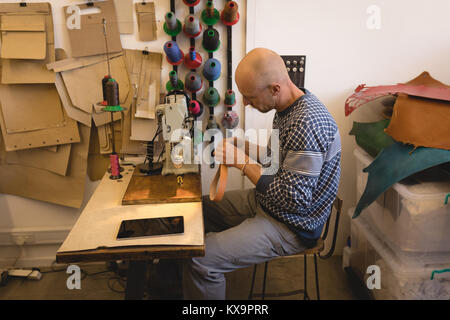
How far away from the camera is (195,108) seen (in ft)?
7.12

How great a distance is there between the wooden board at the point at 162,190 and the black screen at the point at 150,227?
19 centimetres

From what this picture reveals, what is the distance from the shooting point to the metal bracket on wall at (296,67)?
2.23m

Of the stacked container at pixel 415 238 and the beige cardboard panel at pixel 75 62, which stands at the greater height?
the beige cardboard panel at pixel 75 62

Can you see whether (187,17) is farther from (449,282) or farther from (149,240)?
(449,282)

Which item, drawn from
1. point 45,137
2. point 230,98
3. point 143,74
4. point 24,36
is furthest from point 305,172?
point 24,36

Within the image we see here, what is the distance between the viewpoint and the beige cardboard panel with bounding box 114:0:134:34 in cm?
209

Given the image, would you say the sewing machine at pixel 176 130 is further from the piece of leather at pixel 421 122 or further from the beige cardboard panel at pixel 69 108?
the piece of leather at pixel 421 122

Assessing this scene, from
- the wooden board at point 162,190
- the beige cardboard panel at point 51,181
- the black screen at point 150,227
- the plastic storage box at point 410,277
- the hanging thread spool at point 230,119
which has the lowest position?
the plastic storage box at point 410,277

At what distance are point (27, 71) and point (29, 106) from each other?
0.22m


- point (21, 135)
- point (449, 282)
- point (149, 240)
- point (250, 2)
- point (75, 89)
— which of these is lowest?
point (449, 282)

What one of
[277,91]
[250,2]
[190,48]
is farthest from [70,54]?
[277,91]

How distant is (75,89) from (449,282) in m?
2.33

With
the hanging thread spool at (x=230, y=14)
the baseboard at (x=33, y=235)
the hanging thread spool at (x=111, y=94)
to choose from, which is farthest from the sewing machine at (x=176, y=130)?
the baseboard at (x=33, y=235)
